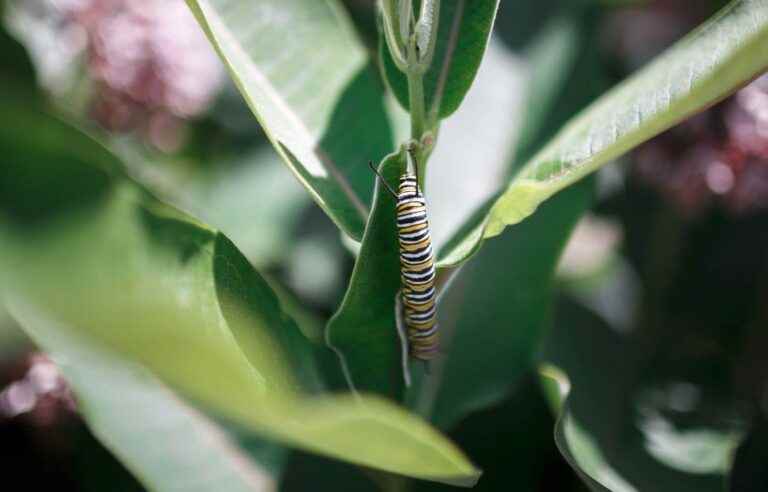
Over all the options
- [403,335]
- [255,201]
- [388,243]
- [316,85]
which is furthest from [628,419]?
[255,201]

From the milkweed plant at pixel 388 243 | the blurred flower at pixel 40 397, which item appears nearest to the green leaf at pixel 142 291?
the milkweed plant at pixel 388 243

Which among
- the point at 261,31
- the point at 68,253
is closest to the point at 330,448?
the point at 68,253

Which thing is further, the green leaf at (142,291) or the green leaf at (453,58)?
the green leaf at (453,58)

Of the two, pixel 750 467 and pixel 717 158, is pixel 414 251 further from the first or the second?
pixel 717 158

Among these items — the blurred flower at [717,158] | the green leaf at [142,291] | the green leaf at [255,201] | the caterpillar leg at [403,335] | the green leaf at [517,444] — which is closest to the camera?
the green leaf at [142,291]

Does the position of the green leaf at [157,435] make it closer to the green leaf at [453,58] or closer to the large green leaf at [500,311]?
the large green leaf at [500,311]

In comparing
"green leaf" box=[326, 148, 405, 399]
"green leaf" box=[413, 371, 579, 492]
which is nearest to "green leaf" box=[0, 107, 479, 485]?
"green leaf" box=[326, 148, 405, 399]

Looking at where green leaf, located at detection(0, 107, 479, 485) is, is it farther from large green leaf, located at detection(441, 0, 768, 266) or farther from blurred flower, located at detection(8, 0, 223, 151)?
blurred flower, located at detection(8, 0, 223, 151)
